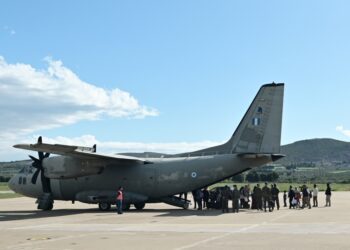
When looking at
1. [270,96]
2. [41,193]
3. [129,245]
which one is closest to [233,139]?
[270,96]

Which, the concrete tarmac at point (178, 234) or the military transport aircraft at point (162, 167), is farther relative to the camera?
the military transport aircraft at point (162, 167)

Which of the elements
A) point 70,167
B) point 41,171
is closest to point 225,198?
point 70,167

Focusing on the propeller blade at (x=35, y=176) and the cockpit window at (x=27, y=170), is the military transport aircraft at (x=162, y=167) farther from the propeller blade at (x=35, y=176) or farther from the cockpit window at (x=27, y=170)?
the cockpit window at (x=27, y=170)

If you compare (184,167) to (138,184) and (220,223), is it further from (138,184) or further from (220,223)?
(220,223)

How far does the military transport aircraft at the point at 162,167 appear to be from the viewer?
90.9ft

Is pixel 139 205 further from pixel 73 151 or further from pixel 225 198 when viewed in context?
pixel 73 151

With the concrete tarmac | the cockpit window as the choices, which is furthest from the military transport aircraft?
the concrete tarmac

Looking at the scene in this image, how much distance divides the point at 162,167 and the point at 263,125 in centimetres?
646

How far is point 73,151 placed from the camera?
2592 centimetres

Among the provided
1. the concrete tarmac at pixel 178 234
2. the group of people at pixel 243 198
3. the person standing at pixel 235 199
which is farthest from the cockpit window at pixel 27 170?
the person standing at pixel 235 199

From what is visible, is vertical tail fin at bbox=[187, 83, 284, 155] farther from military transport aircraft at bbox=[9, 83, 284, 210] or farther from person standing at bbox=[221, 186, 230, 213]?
person standing at bbox=[221, 186, 230, 213]

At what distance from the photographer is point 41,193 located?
31.3 meters

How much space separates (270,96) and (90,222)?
12.8 metres

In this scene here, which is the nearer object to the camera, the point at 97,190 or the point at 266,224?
the point at 266,224
